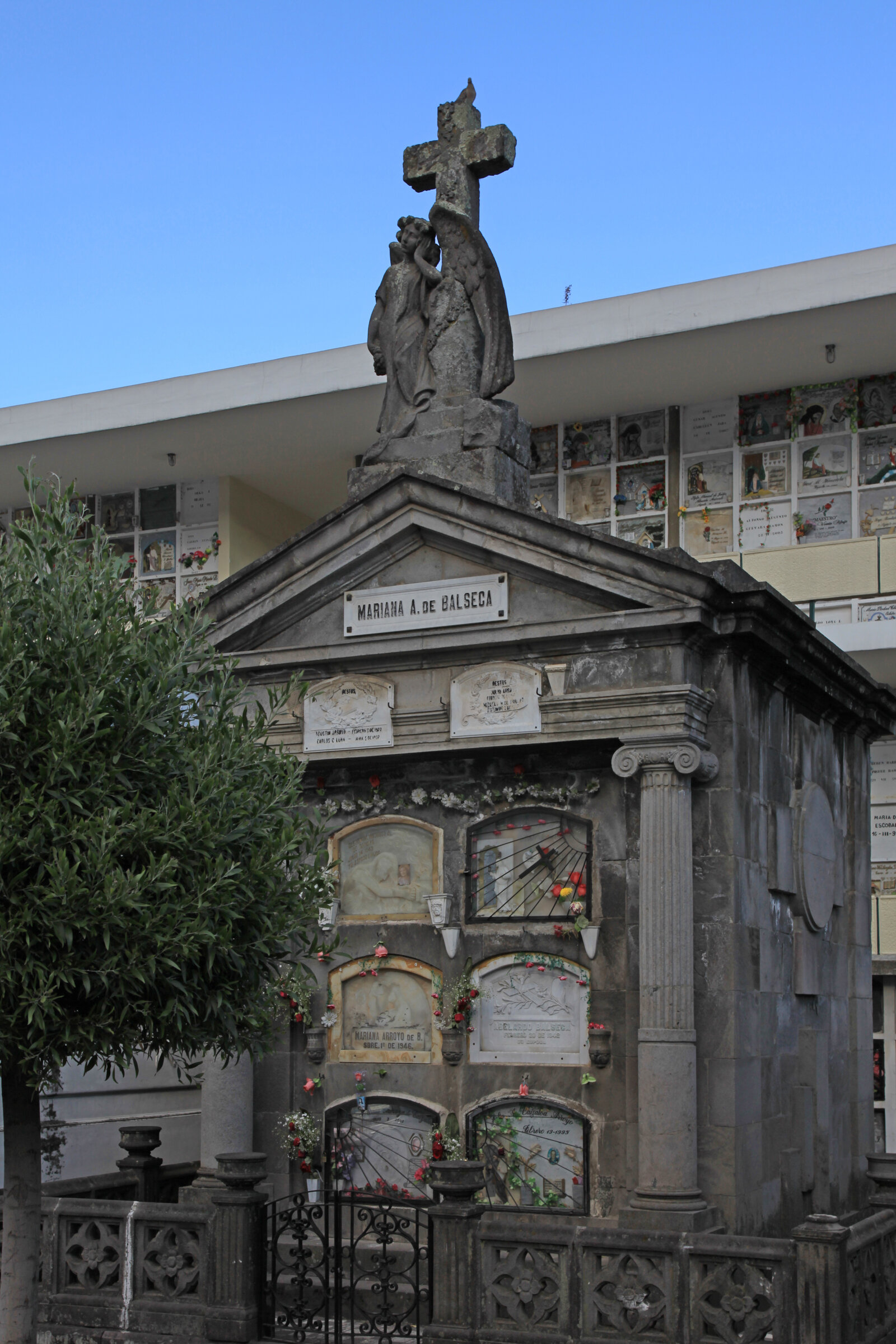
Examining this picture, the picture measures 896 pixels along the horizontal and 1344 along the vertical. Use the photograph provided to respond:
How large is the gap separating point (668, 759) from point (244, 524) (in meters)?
16.0

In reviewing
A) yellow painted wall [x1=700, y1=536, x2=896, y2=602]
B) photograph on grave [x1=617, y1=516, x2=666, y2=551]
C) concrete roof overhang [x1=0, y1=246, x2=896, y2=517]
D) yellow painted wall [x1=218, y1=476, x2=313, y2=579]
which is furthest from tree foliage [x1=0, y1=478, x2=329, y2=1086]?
yellow painted wall [x1=218, y1=476, x2=313, y2=579]

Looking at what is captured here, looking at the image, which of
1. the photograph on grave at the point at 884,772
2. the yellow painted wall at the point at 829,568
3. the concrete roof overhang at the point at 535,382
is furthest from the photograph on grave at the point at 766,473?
the photograph on grave at the point at 884,772

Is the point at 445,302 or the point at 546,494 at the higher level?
the point at 546,494

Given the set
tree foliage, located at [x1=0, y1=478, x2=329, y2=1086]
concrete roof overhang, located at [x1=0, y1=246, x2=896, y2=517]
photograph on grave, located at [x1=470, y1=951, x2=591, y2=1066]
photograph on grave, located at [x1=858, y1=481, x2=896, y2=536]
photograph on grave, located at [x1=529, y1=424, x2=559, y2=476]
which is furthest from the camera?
photograph on grave, located at [x1=529, y1=424, x2=559, y2=476]

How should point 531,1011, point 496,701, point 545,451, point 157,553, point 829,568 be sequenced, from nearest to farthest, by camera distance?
point 531,1011, point 496,701, point 829,568, point 545,451, point 157,553

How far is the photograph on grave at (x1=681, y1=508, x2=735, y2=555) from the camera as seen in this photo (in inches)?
829

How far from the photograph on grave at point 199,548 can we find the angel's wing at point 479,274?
13.0m

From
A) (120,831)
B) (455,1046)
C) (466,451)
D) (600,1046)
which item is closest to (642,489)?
(466,451)

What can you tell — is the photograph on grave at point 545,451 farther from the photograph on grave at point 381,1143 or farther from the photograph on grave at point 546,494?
the photograph on grave at point 381,1143

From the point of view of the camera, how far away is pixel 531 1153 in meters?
11.1

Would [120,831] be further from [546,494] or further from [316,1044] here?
[546,494]

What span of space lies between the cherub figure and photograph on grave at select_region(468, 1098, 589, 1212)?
508 centimetres

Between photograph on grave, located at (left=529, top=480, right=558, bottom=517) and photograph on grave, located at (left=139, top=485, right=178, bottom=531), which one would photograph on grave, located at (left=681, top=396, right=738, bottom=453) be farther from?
photograph on grave, located at (left=139, top=485, right=178, bottom=531)

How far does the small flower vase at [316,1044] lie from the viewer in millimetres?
11844
